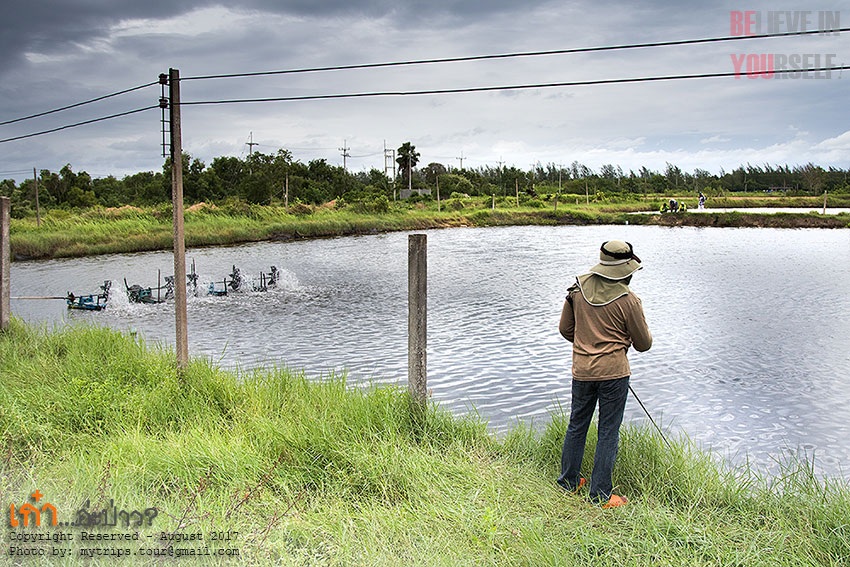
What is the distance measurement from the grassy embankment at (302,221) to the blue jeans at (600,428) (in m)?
24.9

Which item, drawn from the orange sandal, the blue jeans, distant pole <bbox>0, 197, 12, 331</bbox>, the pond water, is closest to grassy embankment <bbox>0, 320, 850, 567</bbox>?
the orange sandal

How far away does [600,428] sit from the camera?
4.36 metres

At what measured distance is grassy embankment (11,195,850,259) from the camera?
27141mm

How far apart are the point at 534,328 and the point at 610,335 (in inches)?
303

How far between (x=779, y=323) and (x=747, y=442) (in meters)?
6.69

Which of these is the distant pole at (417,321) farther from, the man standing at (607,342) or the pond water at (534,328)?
the man standing at (607,342)

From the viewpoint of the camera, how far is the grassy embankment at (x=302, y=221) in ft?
89.0

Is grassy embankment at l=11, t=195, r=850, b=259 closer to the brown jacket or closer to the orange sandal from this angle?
the brown jacket

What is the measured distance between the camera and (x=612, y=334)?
427 centimetres

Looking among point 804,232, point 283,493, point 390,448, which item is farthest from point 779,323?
point 804,232

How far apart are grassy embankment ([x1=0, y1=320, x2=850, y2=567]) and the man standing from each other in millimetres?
304

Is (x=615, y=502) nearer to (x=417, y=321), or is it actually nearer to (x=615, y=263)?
(x=615, y=263)

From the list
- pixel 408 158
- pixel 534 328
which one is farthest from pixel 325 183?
pixel 534 328

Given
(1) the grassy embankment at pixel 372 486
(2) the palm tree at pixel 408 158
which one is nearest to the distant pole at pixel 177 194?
(1) the grassy embankment at pixel 372 486
